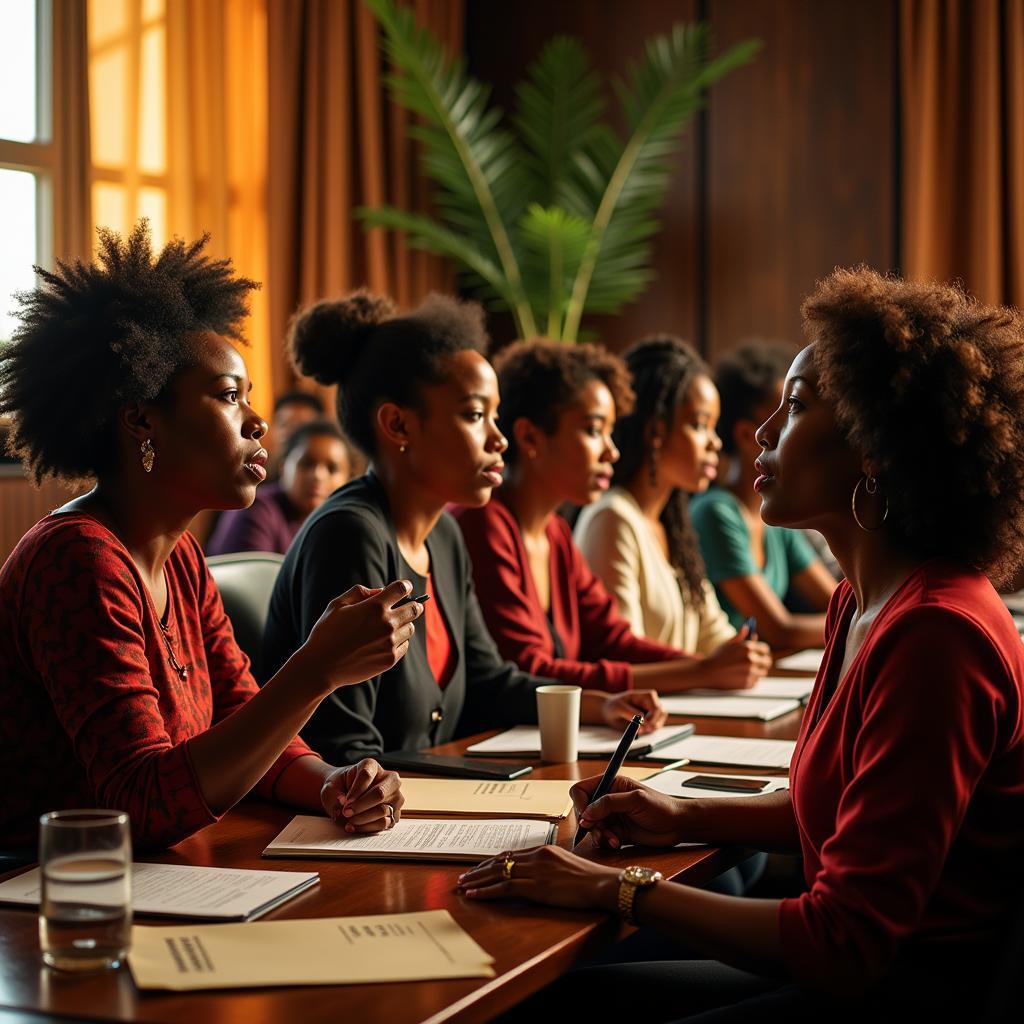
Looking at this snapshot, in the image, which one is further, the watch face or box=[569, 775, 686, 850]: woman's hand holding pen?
box=[569, 775, 686, 850]: woman's hand holding pen

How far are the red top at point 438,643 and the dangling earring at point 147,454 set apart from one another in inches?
27.0

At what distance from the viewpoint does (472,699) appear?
7.61 feet

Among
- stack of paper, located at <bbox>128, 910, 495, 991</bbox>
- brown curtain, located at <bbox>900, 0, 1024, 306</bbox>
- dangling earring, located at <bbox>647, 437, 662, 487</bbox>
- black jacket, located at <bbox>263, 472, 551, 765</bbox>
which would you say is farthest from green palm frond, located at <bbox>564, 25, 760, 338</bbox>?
stack of paper, located at <bbox>128, 910, 495, 991</bbox>

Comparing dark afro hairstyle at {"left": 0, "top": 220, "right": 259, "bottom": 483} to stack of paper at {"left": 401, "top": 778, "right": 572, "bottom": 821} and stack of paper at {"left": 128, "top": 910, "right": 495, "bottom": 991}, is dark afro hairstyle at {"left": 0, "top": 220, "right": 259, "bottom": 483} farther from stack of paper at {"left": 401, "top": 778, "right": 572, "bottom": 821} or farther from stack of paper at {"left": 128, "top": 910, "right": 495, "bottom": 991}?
stack of paper at {"left": 128, "top": 910, "right": 495, "bottom": 991}

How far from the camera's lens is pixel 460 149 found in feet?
17.3

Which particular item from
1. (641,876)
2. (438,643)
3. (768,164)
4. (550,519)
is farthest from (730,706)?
(768,164)

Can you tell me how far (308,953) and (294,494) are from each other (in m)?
3.49

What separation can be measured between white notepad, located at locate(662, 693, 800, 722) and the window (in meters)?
2.81

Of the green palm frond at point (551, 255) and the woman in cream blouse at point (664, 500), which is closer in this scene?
the woman in cream blouse at point (664, 500)

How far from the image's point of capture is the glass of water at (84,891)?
1068 millimetres

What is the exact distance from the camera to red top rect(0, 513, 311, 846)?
4.57ft

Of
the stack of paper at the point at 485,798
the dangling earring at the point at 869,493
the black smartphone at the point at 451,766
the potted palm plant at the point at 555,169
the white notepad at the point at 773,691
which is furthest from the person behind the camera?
the potted palm plant at the point at 555,169

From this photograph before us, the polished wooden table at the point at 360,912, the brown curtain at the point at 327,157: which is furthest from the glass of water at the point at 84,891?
the brown curtain at the point at 327,157

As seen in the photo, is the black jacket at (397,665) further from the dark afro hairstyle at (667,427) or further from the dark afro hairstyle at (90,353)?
the dark afro hairstyle at (667,427)
